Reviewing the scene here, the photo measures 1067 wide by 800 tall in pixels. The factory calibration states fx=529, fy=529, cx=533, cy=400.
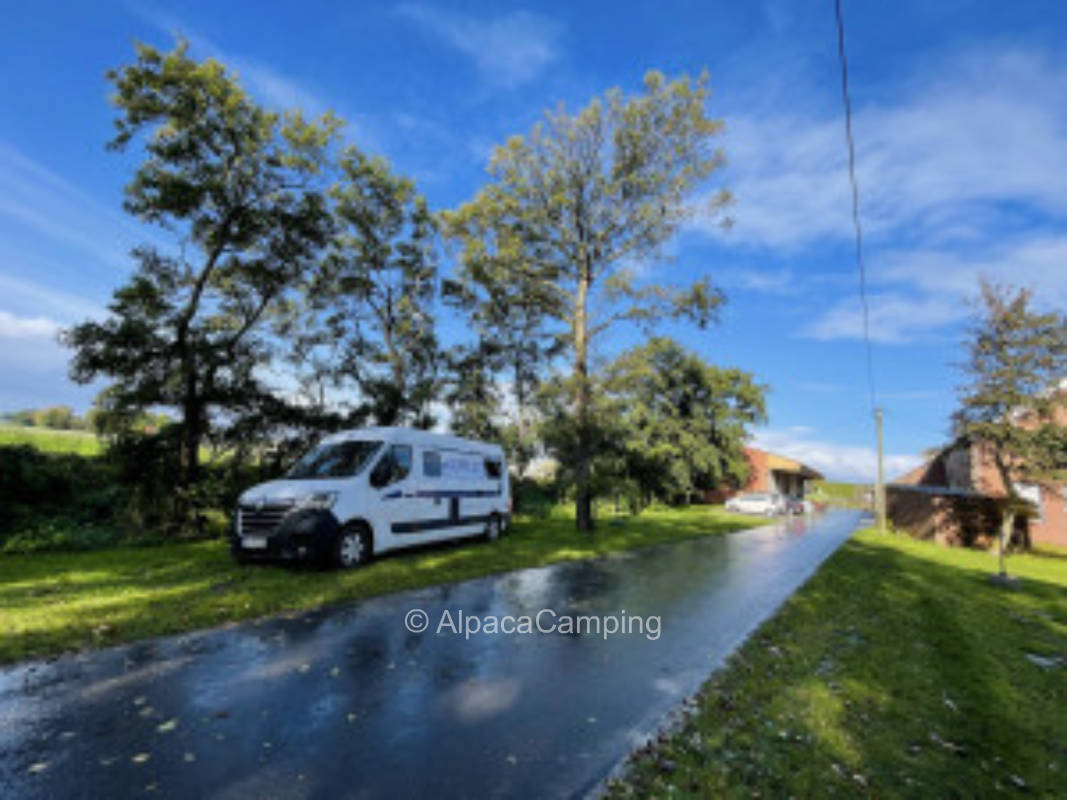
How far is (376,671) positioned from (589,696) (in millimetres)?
1820

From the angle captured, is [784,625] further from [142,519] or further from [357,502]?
[142,519]

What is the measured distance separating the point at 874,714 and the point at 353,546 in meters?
7.64

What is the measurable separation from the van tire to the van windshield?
0.97 m

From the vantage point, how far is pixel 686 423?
38969 millimetres

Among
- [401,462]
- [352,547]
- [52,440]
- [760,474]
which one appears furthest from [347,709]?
[760,474]

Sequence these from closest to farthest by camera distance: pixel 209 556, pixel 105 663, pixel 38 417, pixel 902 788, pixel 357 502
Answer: pixel 902 788 → pixel 105 663 → pixel 357 502 → pixel 209 556 → pixel 38 417

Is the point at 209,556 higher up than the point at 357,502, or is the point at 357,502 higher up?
the point at 357,502

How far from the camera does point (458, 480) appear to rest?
1238 cm

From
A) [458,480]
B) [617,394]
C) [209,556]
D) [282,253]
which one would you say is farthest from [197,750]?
[617,394]

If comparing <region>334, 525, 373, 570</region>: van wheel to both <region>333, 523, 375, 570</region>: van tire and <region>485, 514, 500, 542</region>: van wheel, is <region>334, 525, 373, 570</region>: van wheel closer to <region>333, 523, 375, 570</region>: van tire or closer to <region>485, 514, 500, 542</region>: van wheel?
<region>333, 523, 375, 570</region>: van tire

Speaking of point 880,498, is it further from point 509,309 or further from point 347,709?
point 347,709

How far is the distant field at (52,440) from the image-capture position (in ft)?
43.7

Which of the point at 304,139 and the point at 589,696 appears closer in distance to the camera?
the point at 589,696

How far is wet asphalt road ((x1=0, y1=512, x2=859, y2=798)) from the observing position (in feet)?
9.41
